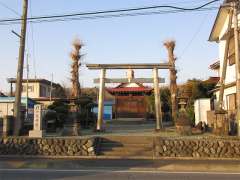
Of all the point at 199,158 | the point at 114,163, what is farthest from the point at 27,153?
the point at 199,158

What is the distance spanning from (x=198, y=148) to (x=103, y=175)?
22.8ft

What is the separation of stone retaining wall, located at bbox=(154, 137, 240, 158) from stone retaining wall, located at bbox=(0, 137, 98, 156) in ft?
10.4

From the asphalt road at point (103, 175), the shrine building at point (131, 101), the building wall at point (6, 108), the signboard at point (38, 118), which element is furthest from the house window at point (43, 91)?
the asphalt road at point (103, 175)

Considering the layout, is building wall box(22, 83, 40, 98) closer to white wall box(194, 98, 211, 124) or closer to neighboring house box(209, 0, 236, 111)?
white wall box(194, 98, 211, 124)

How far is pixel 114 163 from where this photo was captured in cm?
1608

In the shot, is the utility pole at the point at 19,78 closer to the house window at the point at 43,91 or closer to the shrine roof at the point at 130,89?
the shrine roof at the point at 130,89

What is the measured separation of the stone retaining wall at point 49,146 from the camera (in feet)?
61.9

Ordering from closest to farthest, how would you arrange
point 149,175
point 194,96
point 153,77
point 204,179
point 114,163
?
point 204,179, point 149,175, point 114,163, point 153,77, point 194,96

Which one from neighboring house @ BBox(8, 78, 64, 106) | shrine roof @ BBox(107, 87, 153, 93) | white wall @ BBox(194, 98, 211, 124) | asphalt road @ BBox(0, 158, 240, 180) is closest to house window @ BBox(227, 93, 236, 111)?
white wall @ BBox(194, 98, 211, 124)

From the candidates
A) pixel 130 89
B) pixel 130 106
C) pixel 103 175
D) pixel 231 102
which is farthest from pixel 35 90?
pixel 103 175

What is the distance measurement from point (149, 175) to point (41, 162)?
17.5 feet

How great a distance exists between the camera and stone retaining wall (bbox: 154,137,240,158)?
59.1ft

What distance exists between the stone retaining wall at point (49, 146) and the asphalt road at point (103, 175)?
16.5 ft

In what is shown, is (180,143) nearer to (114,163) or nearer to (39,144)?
(114,163)
